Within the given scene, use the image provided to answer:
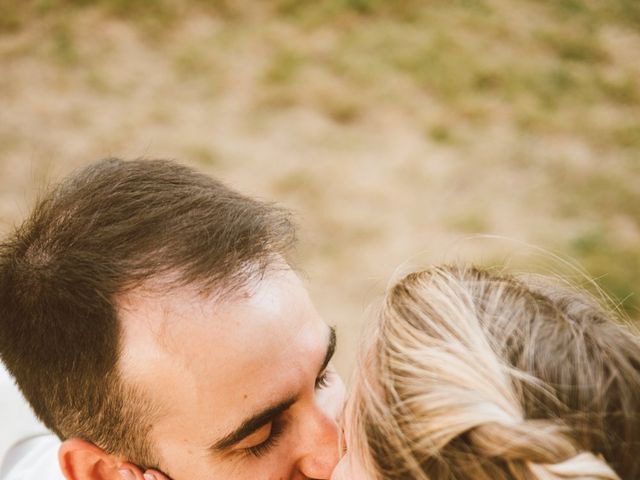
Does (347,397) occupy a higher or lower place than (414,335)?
lower

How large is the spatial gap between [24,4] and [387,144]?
16.2 ft

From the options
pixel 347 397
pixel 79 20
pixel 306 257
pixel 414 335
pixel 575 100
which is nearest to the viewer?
pixel 414 335

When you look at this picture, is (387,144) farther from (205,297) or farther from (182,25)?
(205,297)

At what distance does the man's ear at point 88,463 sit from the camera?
2.13 meters

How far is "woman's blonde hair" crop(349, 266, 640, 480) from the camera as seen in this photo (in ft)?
4.95

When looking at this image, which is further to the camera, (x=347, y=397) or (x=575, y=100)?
(x=575, y=100)

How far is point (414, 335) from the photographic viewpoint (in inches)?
69.1

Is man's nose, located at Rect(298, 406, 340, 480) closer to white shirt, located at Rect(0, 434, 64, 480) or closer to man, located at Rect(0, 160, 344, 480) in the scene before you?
man, located at Rect(0, 160, 344, 480)

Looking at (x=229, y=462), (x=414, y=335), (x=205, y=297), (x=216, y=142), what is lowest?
(x=216, y=142)

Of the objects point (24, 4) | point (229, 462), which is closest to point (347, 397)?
point (229, 462)

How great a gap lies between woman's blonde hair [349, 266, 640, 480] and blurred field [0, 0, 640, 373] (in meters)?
3.02

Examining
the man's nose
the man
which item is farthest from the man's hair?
the man's nose

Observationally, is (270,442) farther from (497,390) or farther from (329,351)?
(497,390)

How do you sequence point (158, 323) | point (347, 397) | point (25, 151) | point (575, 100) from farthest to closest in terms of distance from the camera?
point (575, 100) < point (25, 151) < point (158, 323) < point (347, 397)
